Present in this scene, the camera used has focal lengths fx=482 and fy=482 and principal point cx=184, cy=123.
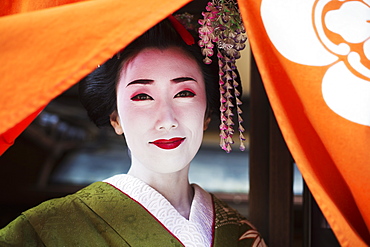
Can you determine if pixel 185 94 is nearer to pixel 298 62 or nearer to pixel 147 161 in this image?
pixel 147 161

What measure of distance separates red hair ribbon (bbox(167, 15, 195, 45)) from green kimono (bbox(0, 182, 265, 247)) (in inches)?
19.0

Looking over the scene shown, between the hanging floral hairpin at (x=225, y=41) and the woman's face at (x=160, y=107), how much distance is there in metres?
0.09

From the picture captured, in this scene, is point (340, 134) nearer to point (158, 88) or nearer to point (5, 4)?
point (158, 88)

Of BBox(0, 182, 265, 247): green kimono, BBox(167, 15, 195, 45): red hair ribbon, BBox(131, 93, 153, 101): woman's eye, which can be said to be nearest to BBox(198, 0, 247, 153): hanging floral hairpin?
BBox(167, 15, 195, 45): red hair ribbon

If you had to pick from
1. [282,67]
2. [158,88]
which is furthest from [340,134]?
[158,88]

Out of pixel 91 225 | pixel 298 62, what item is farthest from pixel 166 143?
pixel 298 62

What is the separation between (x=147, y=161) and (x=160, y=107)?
0.16 m

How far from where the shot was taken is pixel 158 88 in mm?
1347

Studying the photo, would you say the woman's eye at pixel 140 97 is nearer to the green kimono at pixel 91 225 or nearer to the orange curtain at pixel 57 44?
the green kimono at pixel 91 225

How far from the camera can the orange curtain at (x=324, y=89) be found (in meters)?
0.96

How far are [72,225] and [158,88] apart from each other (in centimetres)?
44

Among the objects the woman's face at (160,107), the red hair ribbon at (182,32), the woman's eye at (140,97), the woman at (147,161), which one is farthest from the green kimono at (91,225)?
the red hair ribbon at (182,32)

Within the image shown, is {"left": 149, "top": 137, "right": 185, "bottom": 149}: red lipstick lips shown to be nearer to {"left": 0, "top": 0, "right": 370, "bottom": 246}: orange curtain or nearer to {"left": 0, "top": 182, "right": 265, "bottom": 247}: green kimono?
{"left": 0, "top": 182, "right": 265, "bottom": 247}: green kimono

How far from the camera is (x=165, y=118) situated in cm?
133
